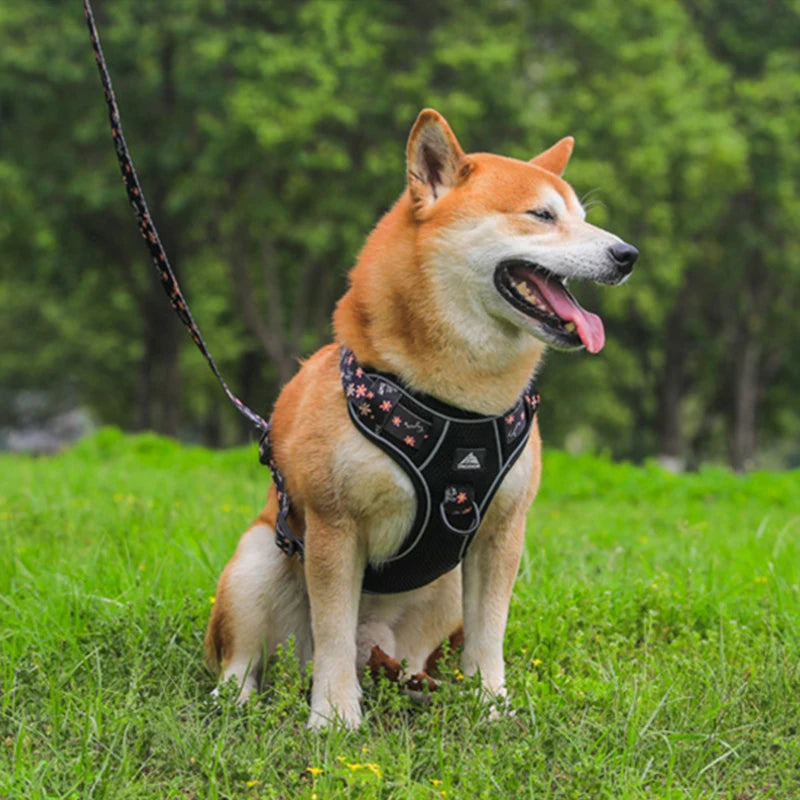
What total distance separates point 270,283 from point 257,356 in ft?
21.0

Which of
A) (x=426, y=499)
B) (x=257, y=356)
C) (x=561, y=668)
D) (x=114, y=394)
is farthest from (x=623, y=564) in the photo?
(x=114, y=394)

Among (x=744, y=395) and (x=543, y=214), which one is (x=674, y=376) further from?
(x=543, y=214)

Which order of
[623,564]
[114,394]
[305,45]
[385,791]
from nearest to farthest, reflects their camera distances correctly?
[385,791]
[623,564]
[305,45]
[114,394]

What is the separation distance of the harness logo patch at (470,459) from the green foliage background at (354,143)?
521 inches

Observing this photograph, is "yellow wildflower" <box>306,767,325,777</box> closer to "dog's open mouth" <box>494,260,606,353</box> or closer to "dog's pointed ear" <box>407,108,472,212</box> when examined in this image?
"dog's open mouth" <box>494,260,606,353</box>

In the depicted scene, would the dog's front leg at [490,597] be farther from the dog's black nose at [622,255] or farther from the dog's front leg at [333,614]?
the dog's black nose at [622,255]

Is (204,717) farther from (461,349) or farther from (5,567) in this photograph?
(5,567)

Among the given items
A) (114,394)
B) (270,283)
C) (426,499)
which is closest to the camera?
(426,499)

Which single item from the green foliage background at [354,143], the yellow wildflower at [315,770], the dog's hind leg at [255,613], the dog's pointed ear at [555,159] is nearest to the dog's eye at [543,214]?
the dog's pointed ear at [555,159]

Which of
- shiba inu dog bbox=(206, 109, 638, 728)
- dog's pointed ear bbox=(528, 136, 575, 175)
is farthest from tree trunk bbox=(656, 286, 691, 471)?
shiba inu dog bbox=(206, 109, 638, 728)

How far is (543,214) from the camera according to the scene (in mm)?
3436

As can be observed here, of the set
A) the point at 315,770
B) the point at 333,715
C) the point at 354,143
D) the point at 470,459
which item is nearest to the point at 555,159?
the point at 470,459

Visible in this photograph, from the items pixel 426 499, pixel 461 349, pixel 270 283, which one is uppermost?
pixel 461 349

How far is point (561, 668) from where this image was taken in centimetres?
381
